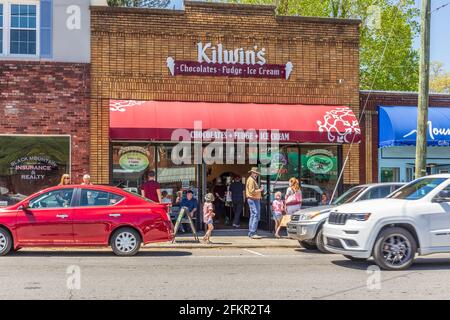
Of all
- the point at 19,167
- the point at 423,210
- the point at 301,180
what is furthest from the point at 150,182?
the point at 423,210

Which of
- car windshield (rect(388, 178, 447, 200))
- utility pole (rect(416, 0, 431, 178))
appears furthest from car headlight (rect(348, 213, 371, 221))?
utility pole (rect(416, 0, 431, 178))

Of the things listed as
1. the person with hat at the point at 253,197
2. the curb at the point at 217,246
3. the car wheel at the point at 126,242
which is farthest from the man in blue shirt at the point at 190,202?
the car wheel at the point at 126,242

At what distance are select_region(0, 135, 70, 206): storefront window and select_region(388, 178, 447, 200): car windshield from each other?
9949 mm

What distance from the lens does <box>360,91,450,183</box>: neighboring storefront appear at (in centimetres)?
1788

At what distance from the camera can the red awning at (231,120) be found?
15805mm

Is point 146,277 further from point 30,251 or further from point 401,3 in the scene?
point 401,3

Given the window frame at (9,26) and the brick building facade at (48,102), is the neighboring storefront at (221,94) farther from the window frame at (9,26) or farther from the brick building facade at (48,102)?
the window frame at (9,26)

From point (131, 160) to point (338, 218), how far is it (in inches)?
321

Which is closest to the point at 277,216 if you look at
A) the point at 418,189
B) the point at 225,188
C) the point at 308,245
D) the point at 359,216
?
the point at 308,245

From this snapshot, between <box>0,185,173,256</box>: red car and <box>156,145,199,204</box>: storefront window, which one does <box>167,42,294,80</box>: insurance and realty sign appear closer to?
<box>156,145,199,204</box>: storefront window

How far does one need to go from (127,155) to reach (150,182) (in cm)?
257

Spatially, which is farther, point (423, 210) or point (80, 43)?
point (80, 43)

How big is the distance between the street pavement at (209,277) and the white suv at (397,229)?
332 millimetres

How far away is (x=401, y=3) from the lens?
100.0 ft
